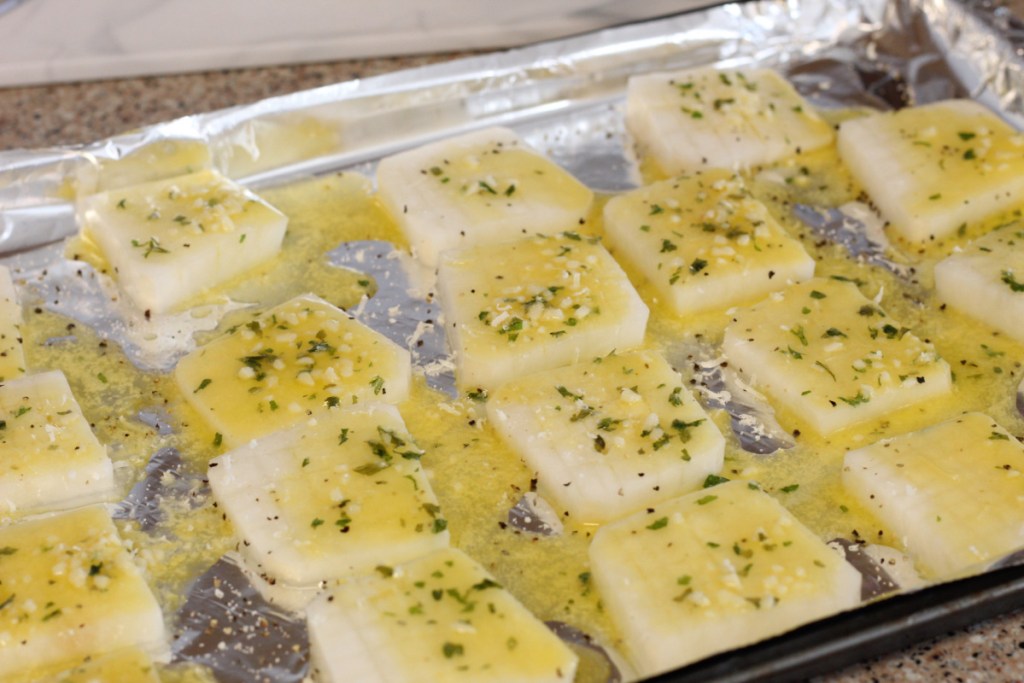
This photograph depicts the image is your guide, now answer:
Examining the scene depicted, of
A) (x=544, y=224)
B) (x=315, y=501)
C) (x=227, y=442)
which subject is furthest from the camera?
(x=544, y=224)

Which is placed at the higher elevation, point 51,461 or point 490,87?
point 490,87

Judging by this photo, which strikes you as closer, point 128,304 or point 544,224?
point 128,304

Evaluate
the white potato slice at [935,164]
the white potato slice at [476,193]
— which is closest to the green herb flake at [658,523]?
the white potato slice at [476,193]

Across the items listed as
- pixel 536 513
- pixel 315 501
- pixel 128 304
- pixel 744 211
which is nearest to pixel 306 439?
pixel 315 501

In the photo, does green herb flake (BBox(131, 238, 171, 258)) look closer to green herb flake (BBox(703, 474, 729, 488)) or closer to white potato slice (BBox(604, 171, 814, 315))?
white potato slice (BBox(604, 171, 814, 315))

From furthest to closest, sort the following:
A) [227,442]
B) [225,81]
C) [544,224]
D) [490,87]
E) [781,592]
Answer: [225,81] < [490,87] < [544,224] < [227,442] < [781,592]

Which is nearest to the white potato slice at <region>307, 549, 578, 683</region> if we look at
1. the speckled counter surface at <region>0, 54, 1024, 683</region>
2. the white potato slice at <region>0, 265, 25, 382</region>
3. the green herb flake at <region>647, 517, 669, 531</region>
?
the green herb flake at <region>647, 517, 669, 531</region>

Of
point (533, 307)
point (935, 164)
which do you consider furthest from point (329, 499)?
point (935, 164)

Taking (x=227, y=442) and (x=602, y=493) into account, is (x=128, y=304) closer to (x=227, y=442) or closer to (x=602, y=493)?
(x=227, y=442)
